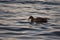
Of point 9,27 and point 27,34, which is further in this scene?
point 9,27

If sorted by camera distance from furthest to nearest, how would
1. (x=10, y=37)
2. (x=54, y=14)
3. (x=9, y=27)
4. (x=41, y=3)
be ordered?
(x=41, y=3) < (x=54, y=14) < (x=9, y=27) < (x=10, y=37)

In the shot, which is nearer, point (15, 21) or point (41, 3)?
point (15, 21)

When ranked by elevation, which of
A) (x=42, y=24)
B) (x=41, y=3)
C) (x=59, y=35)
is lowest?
(x=59, y=35)

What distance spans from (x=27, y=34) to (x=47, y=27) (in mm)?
1237

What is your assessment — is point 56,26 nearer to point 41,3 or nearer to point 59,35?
point 59,35

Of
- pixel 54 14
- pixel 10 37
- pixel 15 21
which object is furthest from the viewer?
pixel 54 14

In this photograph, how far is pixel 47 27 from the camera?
9375mm

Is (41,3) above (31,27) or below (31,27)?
above

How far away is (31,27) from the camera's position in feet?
30.4

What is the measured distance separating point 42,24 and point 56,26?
1.81ft

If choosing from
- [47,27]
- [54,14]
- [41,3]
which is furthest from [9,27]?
[41,3]

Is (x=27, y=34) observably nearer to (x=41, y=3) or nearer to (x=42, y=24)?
(x=42, y=24)

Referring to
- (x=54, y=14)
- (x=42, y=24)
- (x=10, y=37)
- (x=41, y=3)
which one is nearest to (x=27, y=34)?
(x=10, y=37)

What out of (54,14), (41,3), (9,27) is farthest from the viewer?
(41,3)
